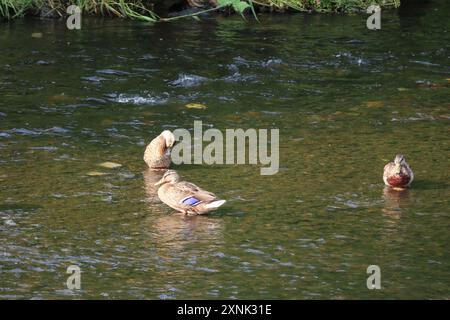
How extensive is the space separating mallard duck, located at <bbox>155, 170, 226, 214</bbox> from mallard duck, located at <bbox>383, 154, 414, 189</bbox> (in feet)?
5.12

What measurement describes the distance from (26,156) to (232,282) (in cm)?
326

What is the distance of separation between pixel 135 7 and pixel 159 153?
6844mm

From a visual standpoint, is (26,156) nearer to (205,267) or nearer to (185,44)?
(205,267)

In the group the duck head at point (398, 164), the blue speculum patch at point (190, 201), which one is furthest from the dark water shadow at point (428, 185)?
the blue speculum patch at point (190, 201)

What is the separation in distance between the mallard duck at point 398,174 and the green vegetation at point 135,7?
6.51m

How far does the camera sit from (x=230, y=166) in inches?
357

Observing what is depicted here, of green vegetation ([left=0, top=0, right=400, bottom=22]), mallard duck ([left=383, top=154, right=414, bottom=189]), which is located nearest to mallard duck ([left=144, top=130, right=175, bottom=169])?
mallard duck ([left=383, top=154, right=414, bottom=189])

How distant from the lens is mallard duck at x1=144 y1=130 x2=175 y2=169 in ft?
29.1

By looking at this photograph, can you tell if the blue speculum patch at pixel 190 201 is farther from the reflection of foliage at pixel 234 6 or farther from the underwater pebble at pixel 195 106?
the reflection of foliage at pixel 234 6

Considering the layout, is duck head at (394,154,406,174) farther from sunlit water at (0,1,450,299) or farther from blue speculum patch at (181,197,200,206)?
blue speculum patch at (181,197,200,206)

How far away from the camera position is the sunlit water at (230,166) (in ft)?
21.9

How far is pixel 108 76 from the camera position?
39.2 feet
